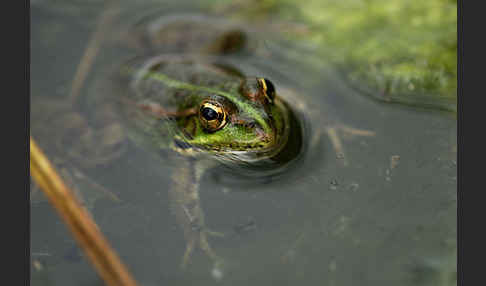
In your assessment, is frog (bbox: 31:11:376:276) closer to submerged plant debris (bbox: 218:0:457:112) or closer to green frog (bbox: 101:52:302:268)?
green frog (bbox: 101:52:302:268)

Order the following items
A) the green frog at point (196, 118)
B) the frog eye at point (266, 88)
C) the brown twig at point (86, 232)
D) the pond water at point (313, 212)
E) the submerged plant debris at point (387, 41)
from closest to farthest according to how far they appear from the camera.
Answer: the brown twig at point (86, 232) → the pond water at point (313, 212) → the green frog at point (196, 118) → the frog eye at point (266, 88) → the submerged plant debris at point (387, 41)

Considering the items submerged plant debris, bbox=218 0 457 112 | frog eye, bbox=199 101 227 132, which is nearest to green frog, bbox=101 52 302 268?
frog eye, bbox=199 101 227 132

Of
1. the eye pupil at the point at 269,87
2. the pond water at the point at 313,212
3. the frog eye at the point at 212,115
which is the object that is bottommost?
the pond water at the point at 313,212

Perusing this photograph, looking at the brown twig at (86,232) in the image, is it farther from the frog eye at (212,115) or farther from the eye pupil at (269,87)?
the eye pupil at (269,87)

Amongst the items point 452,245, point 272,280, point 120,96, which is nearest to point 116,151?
point 120,96

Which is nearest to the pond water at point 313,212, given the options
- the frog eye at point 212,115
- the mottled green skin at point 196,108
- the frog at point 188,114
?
the frog at point 188,114

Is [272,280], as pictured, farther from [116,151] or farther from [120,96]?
[120,96]

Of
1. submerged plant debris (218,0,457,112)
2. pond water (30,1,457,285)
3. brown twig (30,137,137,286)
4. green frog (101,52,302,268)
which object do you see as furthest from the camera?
submerged plant debris (218,0,457,112)
